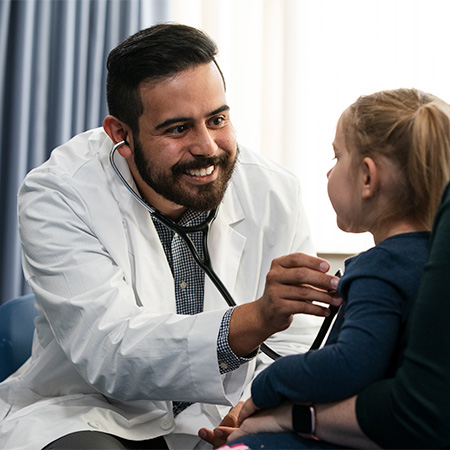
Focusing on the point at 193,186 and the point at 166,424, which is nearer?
the point at 166,424

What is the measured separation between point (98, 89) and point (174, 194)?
4.93 feet

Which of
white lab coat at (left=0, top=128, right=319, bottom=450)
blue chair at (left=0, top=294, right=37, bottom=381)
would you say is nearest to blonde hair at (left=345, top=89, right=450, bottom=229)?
white lab coat at (left=0, top=128, right=319, bottom=450)

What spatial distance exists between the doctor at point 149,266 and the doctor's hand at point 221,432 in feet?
0.19

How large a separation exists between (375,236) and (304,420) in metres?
0.32

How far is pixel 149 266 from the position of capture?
1566 mm

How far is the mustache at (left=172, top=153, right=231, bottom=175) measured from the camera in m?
1.59

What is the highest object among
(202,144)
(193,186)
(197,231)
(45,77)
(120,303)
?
(45,77)

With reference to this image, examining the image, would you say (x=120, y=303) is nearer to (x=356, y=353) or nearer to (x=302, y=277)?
(x=302, y=277)

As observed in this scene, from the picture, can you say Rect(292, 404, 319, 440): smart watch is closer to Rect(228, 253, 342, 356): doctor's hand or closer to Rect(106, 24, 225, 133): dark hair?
Rect(228, 253, 342, 356): doctor's hand

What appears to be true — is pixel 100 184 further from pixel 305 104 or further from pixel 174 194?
pixel 305 104

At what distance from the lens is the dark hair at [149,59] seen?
1.59m

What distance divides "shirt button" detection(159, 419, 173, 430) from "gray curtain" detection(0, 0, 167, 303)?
5.06 ft

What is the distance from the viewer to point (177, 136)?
A: 1.61m

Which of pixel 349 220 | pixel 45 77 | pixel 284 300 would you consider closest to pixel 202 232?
pixel 284 300
